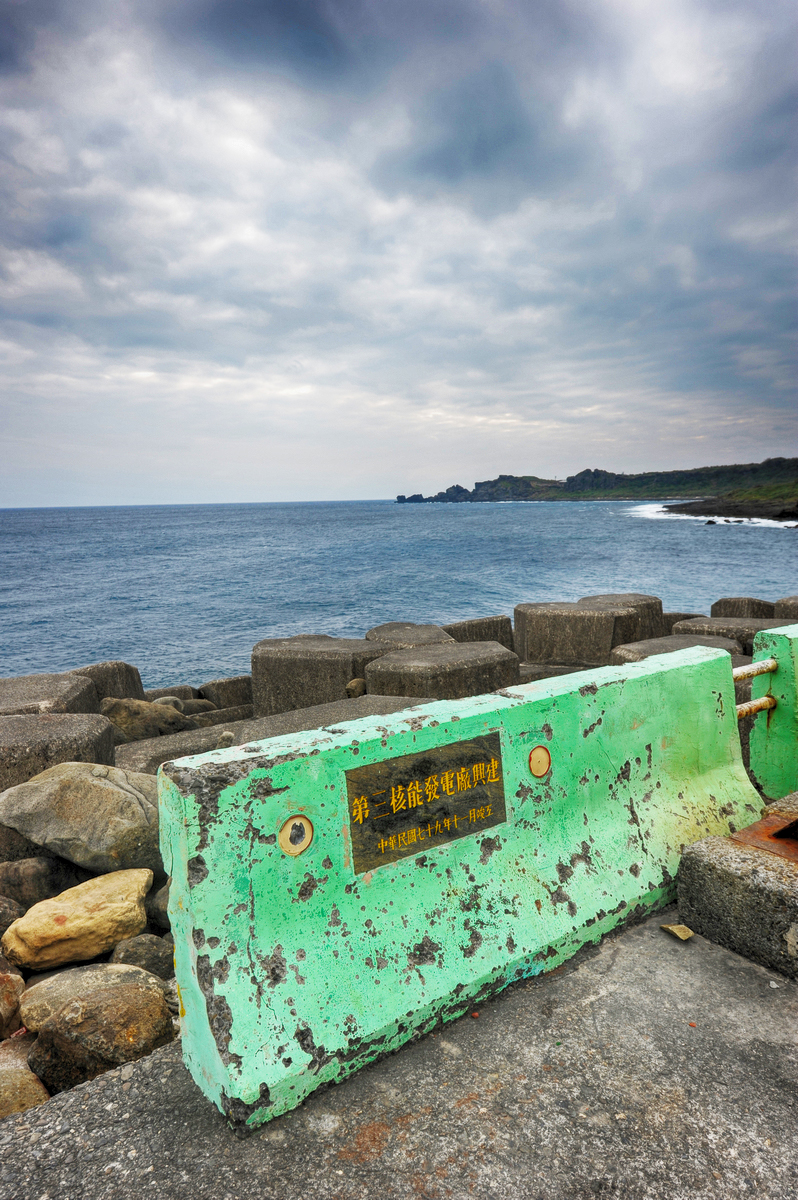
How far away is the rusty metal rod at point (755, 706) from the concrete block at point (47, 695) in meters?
4.91

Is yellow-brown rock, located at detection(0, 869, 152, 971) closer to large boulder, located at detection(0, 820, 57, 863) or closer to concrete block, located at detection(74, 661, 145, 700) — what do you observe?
large boulder, located at detection(0, 820, 57, 863)

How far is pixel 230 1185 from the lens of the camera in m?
1.51

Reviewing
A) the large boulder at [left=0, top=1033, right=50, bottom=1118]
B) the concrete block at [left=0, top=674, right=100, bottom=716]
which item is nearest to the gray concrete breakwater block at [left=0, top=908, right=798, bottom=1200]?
the large boulder at [left=0, top=1033, right=50, bottom=1118]

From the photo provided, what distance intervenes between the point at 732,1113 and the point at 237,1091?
125 centimetres

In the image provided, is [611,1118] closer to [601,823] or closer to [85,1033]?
[601,823]

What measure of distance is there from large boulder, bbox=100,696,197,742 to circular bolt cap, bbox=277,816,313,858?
18.0 ft

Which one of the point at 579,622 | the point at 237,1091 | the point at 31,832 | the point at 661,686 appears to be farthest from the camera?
the point at 579,622

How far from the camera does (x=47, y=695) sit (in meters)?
5.53

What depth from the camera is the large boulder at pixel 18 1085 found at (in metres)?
2.06

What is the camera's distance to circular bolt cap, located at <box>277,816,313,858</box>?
185 centimetres

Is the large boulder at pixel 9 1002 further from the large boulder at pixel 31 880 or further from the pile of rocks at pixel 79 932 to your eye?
the large boulder at pixel 31 880

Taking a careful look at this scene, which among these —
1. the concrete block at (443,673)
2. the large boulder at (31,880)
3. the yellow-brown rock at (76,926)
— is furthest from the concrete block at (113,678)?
the yellow-brown rock at (76,926)

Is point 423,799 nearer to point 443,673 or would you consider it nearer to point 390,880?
point 390,880

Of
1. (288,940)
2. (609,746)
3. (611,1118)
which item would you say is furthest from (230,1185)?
(609,746)
